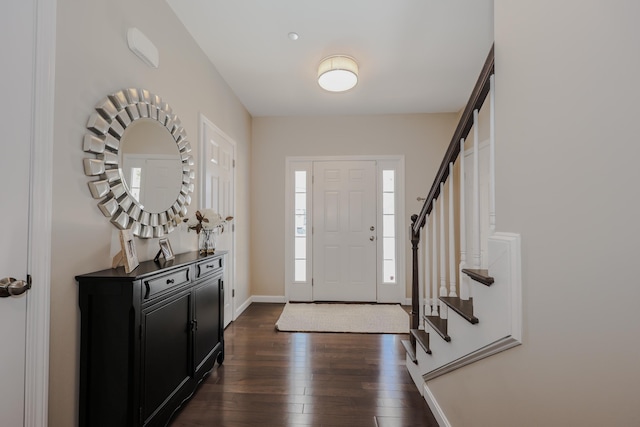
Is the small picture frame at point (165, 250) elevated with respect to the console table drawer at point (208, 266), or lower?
elevated

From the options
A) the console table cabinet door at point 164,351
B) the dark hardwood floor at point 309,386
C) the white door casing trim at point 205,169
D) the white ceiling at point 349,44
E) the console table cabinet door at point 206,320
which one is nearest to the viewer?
the console table cabinet door at point 164,351

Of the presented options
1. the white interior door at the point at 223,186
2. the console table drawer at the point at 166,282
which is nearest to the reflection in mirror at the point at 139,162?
the console table drawer at the point at 166,282

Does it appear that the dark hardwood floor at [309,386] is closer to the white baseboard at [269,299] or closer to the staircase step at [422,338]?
the staircase step at [422,338]

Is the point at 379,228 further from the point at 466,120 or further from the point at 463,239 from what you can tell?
the point at 466,120

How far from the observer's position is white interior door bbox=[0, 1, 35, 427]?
1063 mm

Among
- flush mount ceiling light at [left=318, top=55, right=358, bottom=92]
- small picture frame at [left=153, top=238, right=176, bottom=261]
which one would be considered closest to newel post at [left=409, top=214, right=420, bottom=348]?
flush mount ceiling light at [left=318, top=55, right=358, bottom=92]

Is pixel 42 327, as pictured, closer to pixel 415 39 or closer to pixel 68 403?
pixel 68 403

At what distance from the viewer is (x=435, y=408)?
67.4 inches

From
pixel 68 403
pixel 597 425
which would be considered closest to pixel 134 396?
pixel 68 403

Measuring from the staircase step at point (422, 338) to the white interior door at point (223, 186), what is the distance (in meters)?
2.09

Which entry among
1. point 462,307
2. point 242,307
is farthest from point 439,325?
point 242,307

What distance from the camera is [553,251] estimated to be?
2.73ft

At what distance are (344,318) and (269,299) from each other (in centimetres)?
129

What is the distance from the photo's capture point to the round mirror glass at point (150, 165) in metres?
1.68
